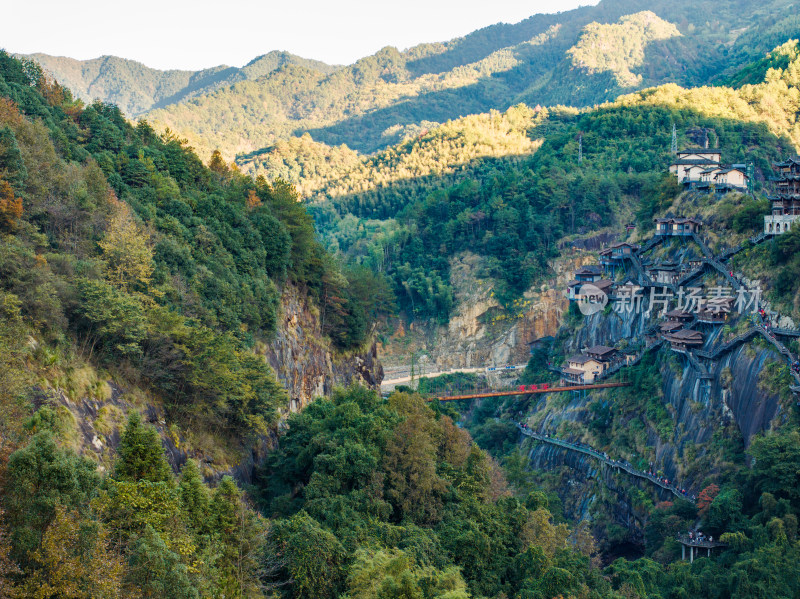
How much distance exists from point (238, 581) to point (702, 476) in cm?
2778

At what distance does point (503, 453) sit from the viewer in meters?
52.4

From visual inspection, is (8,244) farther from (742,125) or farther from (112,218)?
(742,125)

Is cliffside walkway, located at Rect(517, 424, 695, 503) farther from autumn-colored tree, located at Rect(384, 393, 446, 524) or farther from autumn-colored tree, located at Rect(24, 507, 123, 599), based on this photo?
autumn-colored tree, located at Rect(24, 507, 123, 599)

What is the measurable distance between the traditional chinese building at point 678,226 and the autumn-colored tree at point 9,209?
4074 centimetres

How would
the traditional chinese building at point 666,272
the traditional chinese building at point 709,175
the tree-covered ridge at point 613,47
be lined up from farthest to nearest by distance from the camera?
1. the tree-covered ridge at point 613,47
2. the traditional chinese building at point 709,175
3. the traditional chinese building at point 666,272

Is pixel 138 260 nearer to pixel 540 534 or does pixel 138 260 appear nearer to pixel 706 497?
pixel 540 534

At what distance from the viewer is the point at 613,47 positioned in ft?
604

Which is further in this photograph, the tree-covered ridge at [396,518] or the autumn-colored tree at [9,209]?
the autumn-colored tree at [9,209]

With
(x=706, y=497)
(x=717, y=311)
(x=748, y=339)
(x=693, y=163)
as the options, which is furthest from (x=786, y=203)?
(x=706, y=497)

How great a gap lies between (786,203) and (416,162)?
247 feet

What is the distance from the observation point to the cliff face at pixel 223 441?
695 inches

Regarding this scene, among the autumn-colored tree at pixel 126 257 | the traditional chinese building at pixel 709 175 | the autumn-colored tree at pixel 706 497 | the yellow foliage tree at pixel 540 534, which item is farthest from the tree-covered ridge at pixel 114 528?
the traditional chinese building at pixel 709 175

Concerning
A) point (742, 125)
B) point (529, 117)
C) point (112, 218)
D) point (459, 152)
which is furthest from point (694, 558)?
point (529, 117)

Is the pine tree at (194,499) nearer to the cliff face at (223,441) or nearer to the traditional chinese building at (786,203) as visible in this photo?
the cliff face at (223,441)
